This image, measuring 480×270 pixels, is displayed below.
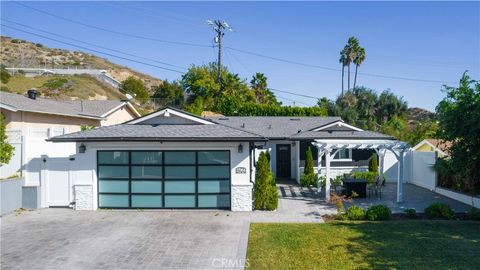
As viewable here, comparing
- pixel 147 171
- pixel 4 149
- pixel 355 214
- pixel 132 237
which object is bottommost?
pixel 132 237

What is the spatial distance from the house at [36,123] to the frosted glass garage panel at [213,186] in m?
6.61

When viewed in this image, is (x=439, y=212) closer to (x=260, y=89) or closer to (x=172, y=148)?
(x=172, y=148)

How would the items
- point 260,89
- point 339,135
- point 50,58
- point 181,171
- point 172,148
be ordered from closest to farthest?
point 172,148, point 181,171, point 339,135, point 260,89, point 50,58

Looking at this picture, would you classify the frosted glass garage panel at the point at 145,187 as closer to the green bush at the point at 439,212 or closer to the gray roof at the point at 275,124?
the gray roof at the point at 275,124

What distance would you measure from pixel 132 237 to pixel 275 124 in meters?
17.9

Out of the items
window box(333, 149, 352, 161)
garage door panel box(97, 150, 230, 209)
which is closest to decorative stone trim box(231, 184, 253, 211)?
garage door panel box(97, 150, 230, 209)

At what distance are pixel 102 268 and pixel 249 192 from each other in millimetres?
6901

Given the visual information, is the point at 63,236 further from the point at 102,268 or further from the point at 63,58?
the point at 63,58

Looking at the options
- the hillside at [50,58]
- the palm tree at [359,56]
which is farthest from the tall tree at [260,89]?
the hillside at [50,58]

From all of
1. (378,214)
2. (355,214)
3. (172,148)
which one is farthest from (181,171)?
(378,214)

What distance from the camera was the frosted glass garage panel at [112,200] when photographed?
14334 millimetres

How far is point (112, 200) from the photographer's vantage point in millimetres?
14359

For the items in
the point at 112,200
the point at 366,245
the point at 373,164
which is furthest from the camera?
the point at 373,164

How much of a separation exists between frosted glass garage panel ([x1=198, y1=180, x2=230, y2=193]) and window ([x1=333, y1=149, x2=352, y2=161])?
34.0 ft
